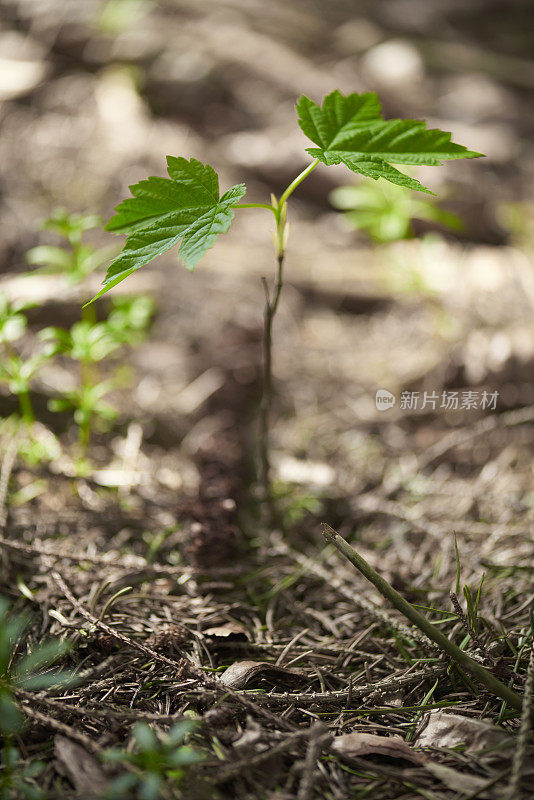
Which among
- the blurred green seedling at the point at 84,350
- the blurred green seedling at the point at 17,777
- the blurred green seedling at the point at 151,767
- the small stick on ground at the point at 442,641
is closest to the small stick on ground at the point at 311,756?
the blurred green seedling at the point at 151,767

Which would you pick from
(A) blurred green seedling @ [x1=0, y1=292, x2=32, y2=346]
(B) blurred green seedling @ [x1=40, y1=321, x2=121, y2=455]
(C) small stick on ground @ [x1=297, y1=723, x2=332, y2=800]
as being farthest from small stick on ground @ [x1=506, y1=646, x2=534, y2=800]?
(A) blurred green seedling @ [x1=0, y1=292, x2=32, y2=346]

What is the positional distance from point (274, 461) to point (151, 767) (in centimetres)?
139

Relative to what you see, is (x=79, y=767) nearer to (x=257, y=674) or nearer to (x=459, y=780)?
(x=257, y=674)

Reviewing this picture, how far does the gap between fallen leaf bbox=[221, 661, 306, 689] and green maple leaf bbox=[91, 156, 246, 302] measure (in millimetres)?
1007

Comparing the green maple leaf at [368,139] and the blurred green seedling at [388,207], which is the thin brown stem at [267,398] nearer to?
the green maple leaf at [368,139]

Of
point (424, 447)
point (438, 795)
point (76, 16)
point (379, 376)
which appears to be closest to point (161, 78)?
point (76, 16)

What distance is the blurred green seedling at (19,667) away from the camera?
3.66 feet

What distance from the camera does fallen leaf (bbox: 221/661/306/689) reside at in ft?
4.34

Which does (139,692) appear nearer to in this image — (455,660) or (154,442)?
(455,660)

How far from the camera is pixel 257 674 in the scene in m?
1.37

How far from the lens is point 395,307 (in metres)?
2.95

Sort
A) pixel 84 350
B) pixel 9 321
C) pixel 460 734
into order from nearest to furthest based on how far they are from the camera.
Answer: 1. pixel 460 734
2. pixel 9 321
3. pixel 84 350

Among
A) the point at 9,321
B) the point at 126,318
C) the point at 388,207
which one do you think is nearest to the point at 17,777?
the point at 9,321

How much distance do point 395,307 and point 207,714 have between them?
91.1 inches
